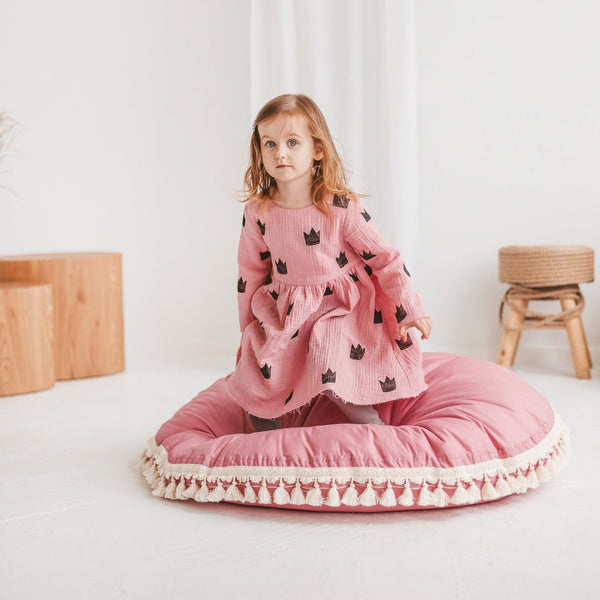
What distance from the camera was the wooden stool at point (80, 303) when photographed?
283cm

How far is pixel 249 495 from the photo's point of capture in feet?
4.94

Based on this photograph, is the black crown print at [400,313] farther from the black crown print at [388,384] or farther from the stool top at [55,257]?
the stool top at [55,257]

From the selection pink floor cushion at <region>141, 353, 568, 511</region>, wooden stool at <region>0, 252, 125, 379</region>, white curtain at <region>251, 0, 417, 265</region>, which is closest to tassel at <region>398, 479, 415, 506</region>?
pink floor cushion at <region>141, 353, 568, 511</region>

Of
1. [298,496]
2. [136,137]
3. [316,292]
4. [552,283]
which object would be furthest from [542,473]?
[136,137]

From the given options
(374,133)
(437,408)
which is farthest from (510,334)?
(437,408)

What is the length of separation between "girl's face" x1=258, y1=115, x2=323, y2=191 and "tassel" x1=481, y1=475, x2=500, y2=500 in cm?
72

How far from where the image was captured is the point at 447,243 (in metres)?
3.15

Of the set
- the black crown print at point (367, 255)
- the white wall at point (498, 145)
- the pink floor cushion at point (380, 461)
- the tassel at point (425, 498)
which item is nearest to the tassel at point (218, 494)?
the pink floor cushion at point (380, 461)

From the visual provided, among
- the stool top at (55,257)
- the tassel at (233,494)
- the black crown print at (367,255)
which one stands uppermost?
the black crown print at (367,255)

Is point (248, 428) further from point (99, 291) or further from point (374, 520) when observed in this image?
point (99, 291)

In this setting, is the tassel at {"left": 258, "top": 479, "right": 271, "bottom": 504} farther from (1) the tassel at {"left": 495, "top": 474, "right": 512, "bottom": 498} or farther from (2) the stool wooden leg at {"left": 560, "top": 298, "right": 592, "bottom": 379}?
(2) the stool wooden leg at {"left": 560, "top": 298, "right": 592, "bottom": 379}

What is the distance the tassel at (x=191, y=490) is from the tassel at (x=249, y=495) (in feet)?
Result: 0.33

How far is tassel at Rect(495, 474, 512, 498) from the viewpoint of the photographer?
1511mm

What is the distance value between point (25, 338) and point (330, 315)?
1.27 meters
